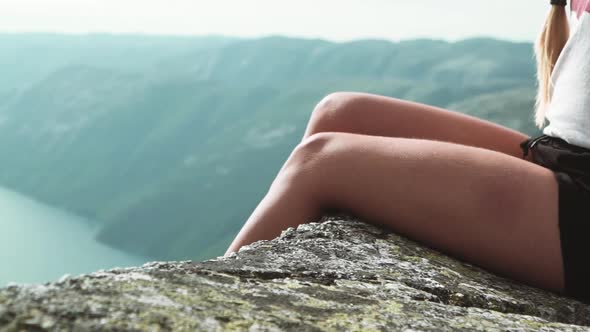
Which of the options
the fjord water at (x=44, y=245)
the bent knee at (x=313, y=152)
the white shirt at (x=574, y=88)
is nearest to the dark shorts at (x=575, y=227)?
the white shirt at (x=574, y=88)

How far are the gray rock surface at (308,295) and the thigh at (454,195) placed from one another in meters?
0.06

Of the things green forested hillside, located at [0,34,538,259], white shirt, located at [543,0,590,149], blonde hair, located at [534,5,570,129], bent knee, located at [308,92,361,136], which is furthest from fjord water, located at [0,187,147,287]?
white shirt, located at [543,0,590,149]

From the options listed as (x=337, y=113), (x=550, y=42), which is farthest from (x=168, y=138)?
(x=550, y=42)

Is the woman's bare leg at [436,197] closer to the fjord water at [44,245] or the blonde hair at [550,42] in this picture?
the blonde hair at [550,42]

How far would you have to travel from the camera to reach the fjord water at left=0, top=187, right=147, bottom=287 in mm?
125812

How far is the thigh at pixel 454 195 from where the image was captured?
6.34ft

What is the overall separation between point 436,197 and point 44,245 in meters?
148

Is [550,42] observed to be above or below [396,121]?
above

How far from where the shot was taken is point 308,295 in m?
1.39

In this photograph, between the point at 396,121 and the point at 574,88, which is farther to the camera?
the point at 396,121

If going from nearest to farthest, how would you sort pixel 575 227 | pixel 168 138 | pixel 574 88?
pixel 575 227 → pixel 574 88 → pixel 168 138

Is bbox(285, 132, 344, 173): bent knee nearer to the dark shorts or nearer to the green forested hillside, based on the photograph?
the dark shorts

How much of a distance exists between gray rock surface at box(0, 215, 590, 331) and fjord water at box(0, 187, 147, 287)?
11308 cm

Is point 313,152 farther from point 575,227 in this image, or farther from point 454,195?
point 575,227
